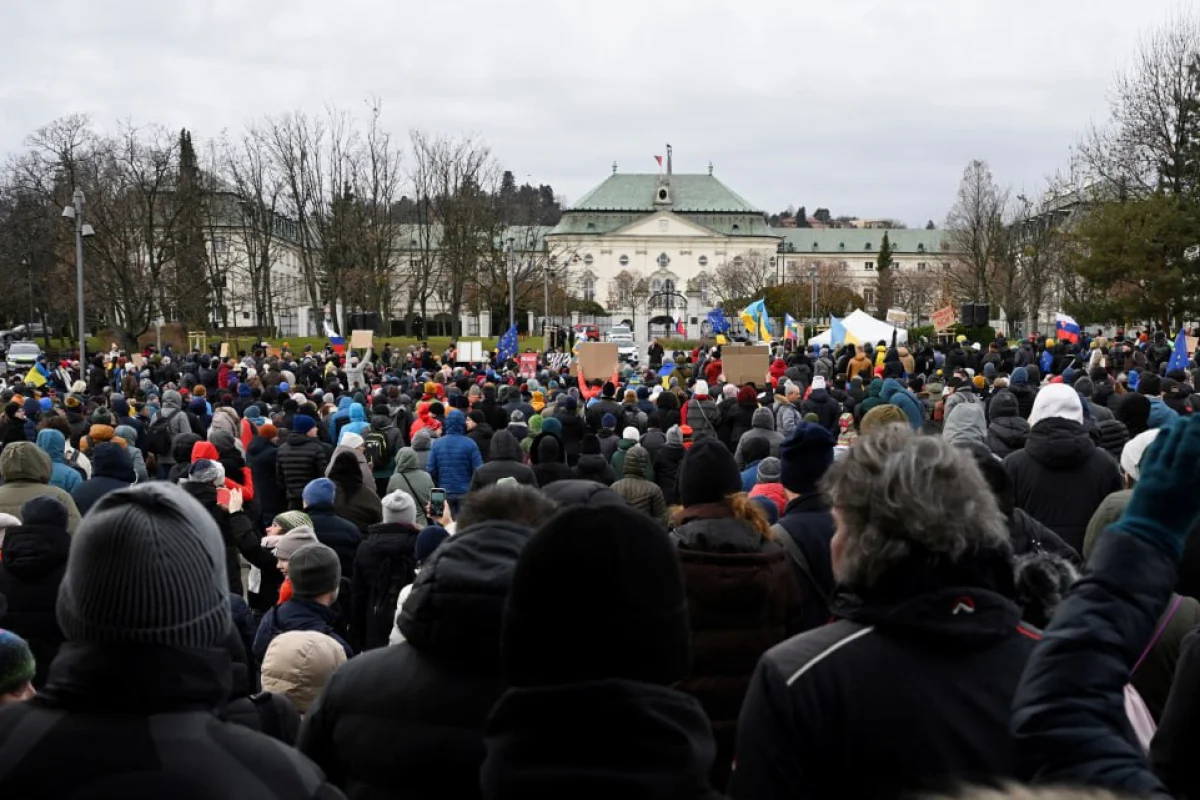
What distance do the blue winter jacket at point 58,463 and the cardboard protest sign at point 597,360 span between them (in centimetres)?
887

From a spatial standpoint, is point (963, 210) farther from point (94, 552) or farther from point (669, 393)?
point (94, 552)

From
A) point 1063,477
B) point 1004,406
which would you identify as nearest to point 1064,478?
point 1063,477

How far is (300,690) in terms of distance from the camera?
A: 459cm

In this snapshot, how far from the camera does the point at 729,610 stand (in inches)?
172

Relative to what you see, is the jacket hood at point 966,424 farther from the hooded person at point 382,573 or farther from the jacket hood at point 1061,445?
the hooded person at point 382,573

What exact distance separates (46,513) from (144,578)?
3613 mm

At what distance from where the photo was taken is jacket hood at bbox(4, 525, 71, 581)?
5293 millimetres

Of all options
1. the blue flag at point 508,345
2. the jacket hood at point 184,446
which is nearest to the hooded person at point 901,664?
the jacket hood at point 184,446

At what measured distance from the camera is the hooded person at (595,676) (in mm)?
2033

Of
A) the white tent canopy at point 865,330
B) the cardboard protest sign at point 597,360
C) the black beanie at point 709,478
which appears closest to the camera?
the black beanie at point 709,478

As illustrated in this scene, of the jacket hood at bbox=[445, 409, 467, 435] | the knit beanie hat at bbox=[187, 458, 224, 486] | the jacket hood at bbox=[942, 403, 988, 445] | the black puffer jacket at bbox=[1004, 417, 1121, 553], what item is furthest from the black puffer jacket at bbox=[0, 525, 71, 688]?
the jacket hood at bbox=[942, 403, 988, 445]

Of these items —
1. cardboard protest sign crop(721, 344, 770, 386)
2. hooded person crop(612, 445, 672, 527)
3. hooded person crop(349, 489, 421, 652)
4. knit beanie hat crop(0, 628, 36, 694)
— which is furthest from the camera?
cardboard protest sign crop(721, 344, 770, 386)

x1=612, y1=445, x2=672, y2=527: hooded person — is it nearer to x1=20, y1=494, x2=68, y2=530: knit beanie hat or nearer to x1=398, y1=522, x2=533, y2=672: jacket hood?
x1=20, y1=494, x2=68, y2=530: knit beanie hat

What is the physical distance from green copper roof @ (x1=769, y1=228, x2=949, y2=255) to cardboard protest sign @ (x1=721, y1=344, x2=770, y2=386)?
417ft
